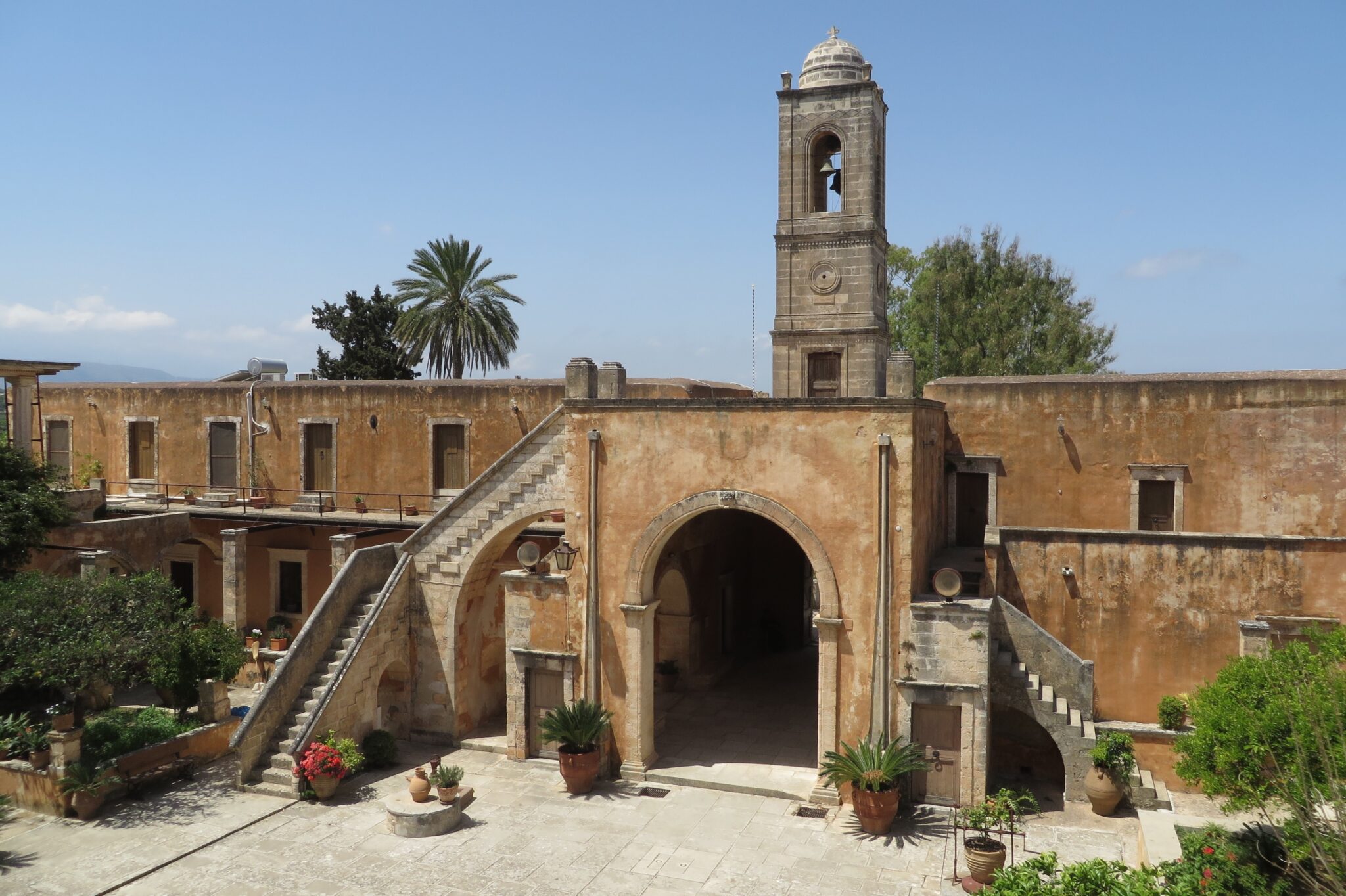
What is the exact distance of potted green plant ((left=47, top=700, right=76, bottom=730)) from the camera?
→ 16.6 m

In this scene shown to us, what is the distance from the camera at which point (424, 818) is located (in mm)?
15578

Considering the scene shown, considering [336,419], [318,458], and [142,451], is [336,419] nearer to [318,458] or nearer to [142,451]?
[318,458]

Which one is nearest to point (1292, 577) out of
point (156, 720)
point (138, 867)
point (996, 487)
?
point (996, 487)

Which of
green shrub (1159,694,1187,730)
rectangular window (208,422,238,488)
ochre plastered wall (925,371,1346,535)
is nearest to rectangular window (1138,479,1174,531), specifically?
ochre plastered wall (925,371,1346,535)

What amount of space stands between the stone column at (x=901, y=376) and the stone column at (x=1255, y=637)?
297 inches

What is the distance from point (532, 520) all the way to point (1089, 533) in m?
11.3

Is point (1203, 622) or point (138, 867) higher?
point (1203, 622)

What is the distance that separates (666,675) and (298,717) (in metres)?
8.74

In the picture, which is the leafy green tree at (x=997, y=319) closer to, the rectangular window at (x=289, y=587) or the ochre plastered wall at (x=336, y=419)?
the ochre plastered wall at (x=336, y=419)

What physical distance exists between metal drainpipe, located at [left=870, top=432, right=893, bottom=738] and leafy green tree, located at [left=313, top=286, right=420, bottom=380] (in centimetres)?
3023

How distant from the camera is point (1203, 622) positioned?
58.9ft

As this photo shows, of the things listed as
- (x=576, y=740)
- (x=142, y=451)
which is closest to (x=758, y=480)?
(x=576, y=740)

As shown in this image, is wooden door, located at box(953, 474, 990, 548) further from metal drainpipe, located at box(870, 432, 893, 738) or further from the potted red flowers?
the potted red flowers

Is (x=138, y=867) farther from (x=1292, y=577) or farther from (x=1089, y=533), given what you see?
(x=1292, y=577)
